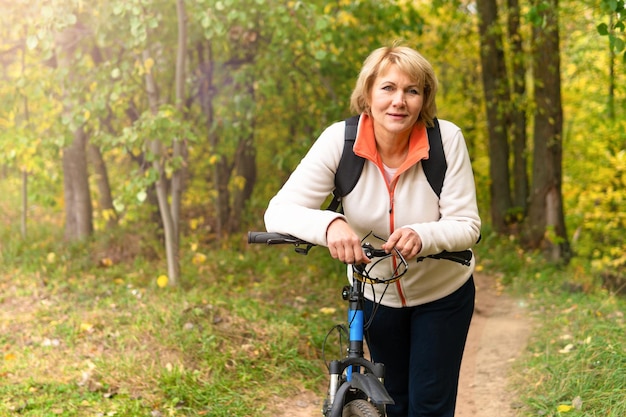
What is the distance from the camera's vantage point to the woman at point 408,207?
9.13 ft

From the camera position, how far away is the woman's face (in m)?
2.80

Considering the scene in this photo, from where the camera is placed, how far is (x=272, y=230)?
283 centimetres

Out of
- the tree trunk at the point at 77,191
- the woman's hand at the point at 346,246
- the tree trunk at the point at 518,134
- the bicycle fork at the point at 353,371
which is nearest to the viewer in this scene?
the woman's hand at the point at 346,246

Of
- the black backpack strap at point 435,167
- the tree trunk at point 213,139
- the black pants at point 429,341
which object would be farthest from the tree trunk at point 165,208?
the black backpack strap at point 435,167

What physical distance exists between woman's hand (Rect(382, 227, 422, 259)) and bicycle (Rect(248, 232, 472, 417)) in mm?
34

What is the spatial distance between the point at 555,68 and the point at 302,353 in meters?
6.02

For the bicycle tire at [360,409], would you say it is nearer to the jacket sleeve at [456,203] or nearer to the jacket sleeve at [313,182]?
the jacket sleeve at [456,203]

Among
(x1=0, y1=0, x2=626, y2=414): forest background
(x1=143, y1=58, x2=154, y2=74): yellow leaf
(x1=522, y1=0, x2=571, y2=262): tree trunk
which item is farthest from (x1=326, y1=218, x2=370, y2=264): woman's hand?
(x1=522, y1=0, x2=571, y2=262): tree trunk

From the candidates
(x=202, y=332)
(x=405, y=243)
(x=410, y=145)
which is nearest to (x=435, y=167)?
(x=410, y=145)

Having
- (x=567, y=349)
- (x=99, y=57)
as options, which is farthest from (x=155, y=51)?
(x=567, y=349)

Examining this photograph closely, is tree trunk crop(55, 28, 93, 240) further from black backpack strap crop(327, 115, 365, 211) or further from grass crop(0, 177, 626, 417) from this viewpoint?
black backpack strap crop(327, 115, 365, 211)

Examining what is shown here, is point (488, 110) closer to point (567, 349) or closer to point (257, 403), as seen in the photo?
point (567, 349)

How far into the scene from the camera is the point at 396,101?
2.79m

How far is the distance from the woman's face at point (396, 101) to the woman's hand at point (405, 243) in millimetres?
492
